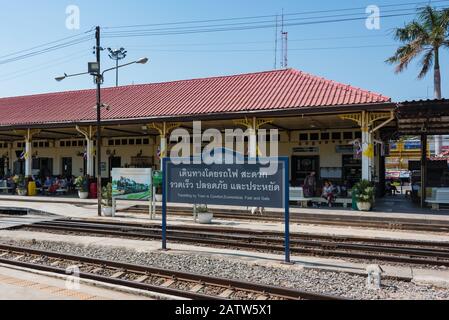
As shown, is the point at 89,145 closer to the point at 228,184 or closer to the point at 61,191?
the point at 61,191

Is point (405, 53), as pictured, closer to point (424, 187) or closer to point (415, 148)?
point (424, 187)

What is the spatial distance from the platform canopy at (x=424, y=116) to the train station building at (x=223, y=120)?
666 millimetres

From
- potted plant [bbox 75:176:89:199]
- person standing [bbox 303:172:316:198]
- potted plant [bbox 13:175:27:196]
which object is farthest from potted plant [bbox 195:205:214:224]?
potted plant [bbox 13:175:27:196]

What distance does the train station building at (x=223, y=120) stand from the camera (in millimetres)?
16953

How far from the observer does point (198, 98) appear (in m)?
21.5

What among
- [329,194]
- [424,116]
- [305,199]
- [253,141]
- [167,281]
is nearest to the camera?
[167,281]

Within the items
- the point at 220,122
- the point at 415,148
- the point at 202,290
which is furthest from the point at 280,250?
the point at 415,148

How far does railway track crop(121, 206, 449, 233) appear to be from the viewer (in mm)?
12539

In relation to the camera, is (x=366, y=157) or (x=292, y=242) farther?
(x=366, y=157)

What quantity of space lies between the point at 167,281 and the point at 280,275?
1950 mm

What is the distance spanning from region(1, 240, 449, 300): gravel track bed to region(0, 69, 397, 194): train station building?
915 centimetres

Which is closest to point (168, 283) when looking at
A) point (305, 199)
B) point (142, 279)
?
point (142, 279)

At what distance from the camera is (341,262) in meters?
8.38
